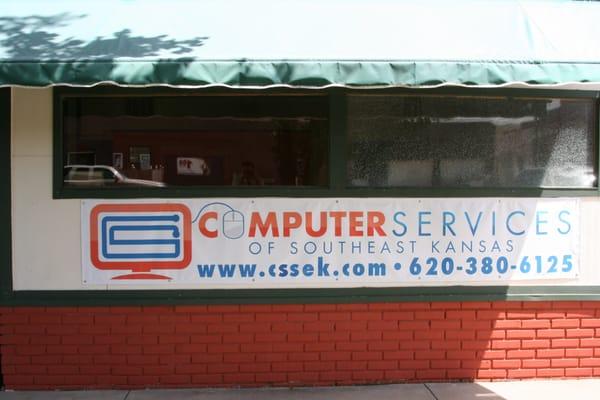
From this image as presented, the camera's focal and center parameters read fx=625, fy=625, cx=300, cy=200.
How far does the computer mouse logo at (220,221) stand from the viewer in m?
4.84

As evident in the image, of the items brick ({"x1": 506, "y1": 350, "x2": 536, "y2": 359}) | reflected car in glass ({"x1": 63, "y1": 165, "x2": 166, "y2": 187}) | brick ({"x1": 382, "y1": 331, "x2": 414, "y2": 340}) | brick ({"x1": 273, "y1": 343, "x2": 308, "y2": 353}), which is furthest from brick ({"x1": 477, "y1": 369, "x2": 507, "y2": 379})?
reflected car in glass ({"x1": 63, "y1": 165, "x2": 166, "y2": 187})

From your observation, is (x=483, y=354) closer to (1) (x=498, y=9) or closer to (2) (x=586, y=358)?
(2) (x=586, y=358)

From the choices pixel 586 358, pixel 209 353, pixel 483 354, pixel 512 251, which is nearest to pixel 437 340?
pixel 483 354

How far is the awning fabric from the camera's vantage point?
4.02 metres

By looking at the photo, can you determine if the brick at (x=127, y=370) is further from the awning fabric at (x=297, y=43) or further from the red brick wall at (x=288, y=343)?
the awning fabric at (x=297, y=43)

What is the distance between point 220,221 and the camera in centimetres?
484

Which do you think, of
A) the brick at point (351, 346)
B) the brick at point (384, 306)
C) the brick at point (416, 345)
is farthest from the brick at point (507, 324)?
the brick at point (351, 346)

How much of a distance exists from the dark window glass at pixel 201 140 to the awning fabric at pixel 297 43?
2.05 feet

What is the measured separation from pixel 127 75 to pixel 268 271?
5.98 feet

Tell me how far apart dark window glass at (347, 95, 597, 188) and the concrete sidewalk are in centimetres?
160

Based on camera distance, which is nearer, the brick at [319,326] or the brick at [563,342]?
the brick at [319,326]

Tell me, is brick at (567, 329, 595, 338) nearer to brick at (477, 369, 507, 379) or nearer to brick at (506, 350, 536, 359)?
brick at (506, 350, 536, 359)

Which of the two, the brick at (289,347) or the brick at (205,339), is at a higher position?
the brick at (205,339)

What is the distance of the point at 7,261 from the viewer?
15.7ft
